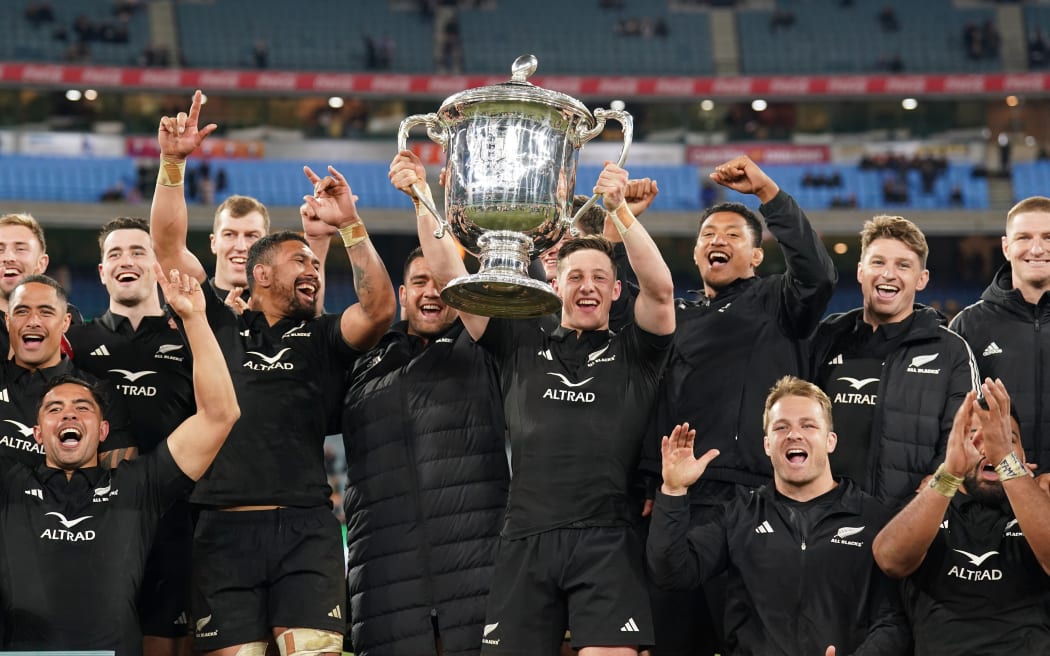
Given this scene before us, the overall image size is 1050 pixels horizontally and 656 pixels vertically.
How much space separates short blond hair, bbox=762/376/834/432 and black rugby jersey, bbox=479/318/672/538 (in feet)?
1.48

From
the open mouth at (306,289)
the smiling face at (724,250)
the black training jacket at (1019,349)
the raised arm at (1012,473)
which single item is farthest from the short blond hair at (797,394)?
the open mouth at (306,289)

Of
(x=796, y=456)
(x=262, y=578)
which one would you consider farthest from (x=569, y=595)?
(x=262, y=578)

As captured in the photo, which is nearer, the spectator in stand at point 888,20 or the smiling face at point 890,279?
the smiling face at point 890,279

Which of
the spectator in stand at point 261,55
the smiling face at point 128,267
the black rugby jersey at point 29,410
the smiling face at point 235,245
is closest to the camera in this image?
the black rugby jersey at point 29,410

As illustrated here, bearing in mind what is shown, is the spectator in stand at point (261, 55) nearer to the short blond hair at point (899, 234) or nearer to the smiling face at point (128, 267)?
the smiling face at point (128, 267)

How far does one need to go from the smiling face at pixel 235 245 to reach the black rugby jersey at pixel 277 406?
56 centimetres

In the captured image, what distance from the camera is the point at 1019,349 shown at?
532 cm

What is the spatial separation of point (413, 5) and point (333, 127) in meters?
3.87

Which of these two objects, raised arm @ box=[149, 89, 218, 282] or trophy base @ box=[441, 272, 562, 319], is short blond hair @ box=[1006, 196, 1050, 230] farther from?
raised arm @ box=[149, 89, 218, 282]

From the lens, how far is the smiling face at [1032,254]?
212 inches

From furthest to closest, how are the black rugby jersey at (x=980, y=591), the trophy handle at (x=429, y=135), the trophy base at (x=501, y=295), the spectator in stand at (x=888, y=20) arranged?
the spectator in stand at (x=888, y=20) → the black rugby jersey at (x=980, y=591) → the trophy handle at (x=429, y=135) → the trophy base at (x=501, y=295)

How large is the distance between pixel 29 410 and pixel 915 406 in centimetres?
368

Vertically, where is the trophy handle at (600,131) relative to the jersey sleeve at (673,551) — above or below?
above

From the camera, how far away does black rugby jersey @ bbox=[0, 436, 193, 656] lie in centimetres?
482
